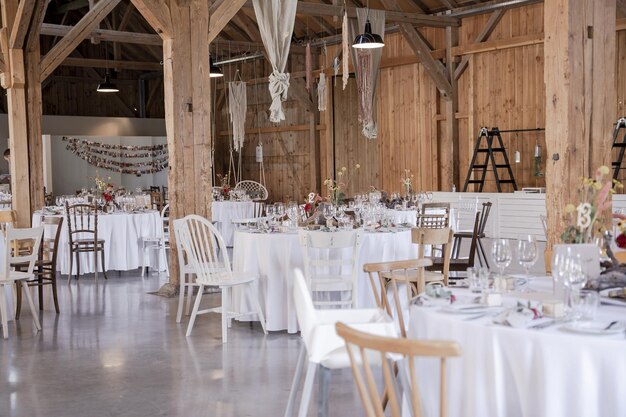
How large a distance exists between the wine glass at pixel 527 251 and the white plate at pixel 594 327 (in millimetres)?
688

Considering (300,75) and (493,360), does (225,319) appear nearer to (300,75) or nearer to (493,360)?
(493,360)

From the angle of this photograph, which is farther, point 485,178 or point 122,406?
point 485,178

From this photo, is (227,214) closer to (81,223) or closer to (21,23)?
(81,223)

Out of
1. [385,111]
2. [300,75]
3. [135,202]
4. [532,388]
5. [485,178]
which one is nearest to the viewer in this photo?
[532,388]

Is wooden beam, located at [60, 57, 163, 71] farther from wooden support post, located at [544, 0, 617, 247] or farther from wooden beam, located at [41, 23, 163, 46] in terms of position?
wooden support post, located at [544, 0, 617, 247]

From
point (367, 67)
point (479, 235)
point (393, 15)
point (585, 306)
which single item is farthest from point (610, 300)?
point (393, 15)

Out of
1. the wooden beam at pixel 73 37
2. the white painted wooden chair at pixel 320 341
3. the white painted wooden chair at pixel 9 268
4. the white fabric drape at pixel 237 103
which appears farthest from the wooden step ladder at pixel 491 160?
the white painted wooden chair at pixel 320 341

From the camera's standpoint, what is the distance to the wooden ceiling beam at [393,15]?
45.5ft

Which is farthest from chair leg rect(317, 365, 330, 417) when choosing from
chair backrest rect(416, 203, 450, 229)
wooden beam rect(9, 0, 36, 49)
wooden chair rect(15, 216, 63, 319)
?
wooden beam rect(9, 0, 36, 49)

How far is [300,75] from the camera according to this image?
1861 cm

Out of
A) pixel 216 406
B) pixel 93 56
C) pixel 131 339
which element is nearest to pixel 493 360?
pixel 216 406

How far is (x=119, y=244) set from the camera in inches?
412

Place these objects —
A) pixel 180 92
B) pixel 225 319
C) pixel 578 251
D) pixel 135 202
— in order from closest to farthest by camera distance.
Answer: pixel 578 251 < pixel 225 319 < pixel 180 92 < pixel 135 202

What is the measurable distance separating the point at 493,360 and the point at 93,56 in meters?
21.2
